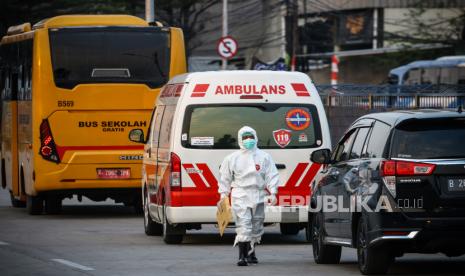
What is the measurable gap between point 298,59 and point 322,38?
14074 millimetres

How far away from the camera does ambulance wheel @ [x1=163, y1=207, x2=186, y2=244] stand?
18.3 m

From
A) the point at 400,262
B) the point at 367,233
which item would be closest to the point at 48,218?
the point at 400,262

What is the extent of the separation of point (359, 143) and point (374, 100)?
19.2 metres

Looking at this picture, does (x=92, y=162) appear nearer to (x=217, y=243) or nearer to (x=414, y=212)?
(x=217, y=243)

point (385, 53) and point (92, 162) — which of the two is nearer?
point (92, 162)

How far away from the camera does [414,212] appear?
13148 millimetres

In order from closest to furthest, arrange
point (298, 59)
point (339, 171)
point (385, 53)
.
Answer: point (339, 171) < point (298, 59) < point (385, 53)

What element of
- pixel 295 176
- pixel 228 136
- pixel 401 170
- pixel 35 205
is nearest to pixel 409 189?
pixel 401 170

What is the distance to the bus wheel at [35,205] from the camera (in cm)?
2458

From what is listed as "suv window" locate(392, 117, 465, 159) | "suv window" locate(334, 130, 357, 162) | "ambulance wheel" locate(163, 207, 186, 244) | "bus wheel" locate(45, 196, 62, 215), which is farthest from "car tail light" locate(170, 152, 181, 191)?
"bus wheel" locate(45, 196, 62, 215)

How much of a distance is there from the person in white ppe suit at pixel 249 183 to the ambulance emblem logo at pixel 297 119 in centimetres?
301

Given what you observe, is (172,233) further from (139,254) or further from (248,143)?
(248,143)

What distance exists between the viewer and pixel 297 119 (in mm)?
18562

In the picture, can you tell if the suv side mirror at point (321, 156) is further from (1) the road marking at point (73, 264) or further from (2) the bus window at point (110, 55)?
(2) the bus window at point (110, 55)
